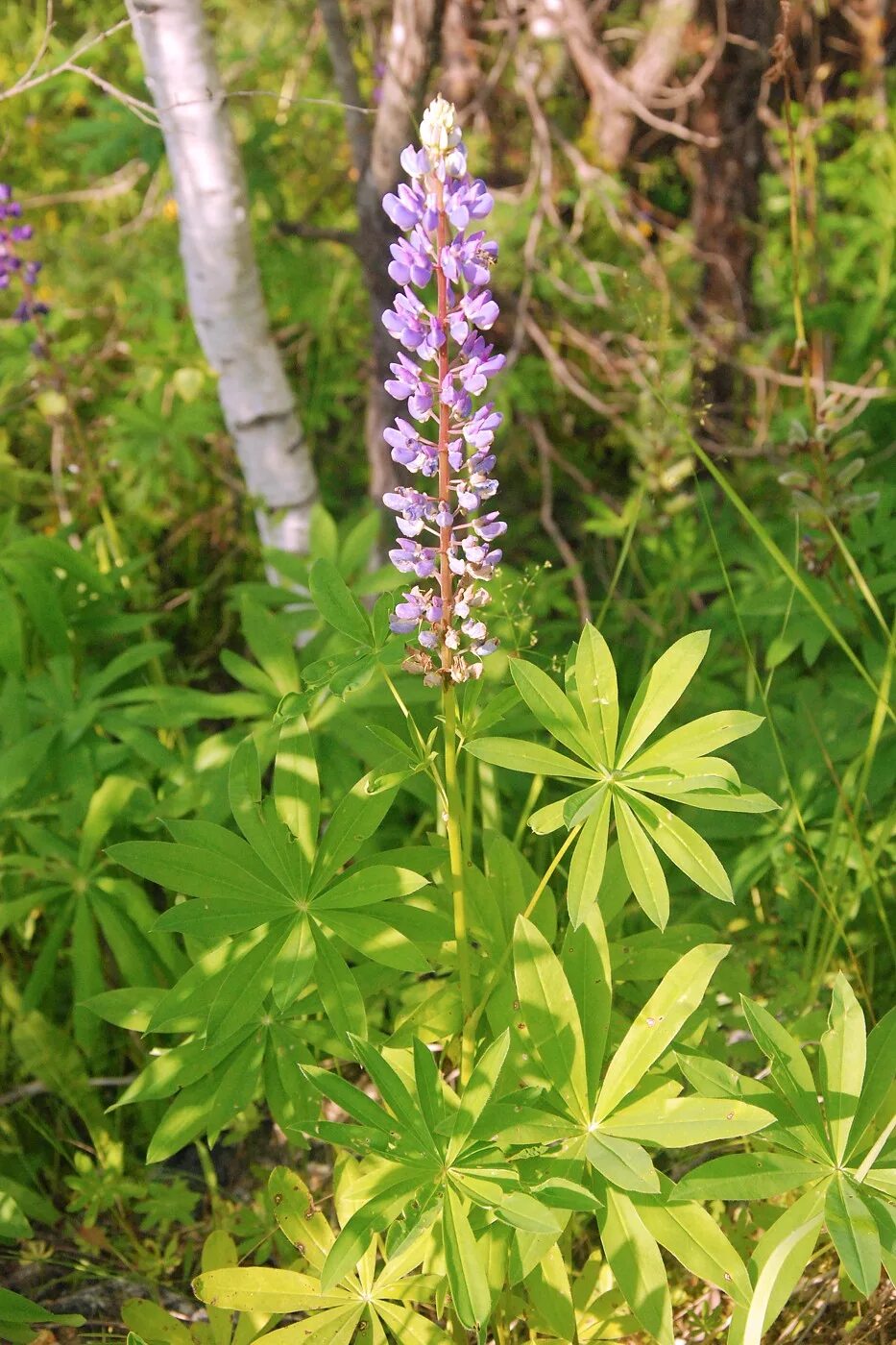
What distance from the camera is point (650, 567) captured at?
3096mm

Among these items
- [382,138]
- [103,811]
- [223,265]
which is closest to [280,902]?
[103,811]

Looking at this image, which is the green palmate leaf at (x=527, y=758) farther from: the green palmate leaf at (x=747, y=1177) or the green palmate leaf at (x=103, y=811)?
the green palmate leaf at (x=103, y=811)

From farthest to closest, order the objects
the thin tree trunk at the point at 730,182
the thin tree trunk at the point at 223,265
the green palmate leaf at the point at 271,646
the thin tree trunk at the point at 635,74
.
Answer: the thin tree trunk at the point at 635,74 → the thin tree trunk at the point at 730,182 → the thin tree trunk at the point at 223,265 → the green palmate leaf at the point at 271,646

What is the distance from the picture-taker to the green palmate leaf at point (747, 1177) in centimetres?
142

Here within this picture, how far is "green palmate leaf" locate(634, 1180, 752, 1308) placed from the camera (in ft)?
4.72

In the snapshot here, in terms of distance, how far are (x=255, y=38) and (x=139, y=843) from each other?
182 inches

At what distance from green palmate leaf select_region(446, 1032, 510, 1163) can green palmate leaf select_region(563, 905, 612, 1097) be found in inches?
8.8

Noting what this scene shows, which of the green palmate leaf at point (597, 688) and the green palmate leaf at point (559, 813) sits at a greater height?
the green palmate leaf at point (597, 688)

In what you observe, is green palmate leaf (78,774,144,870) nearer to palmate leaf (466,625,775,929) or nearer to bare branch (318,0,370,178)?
palmate leaf (466,625,775,929)

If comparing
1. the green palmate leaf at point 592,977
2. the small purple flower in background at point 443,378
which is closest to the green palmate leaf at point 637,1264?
the green palmate leaf at point 592,977

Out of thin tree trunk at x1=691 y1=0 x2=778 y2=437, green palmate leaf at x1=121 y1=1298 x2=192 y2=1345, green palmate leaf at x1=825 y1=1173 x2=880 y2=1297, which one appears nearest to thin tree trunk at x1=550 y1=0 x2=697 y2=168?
thin tree trunk at x1=691 y1=0 x2=778 y2=437

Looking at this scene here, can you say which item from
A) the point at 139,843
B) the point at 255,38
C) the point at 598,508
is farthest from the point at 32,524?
the point at 255,38

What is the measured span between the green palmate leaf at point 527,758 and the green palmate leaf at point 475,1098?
15.0 inches

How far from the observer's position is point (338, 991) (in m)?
1.63
